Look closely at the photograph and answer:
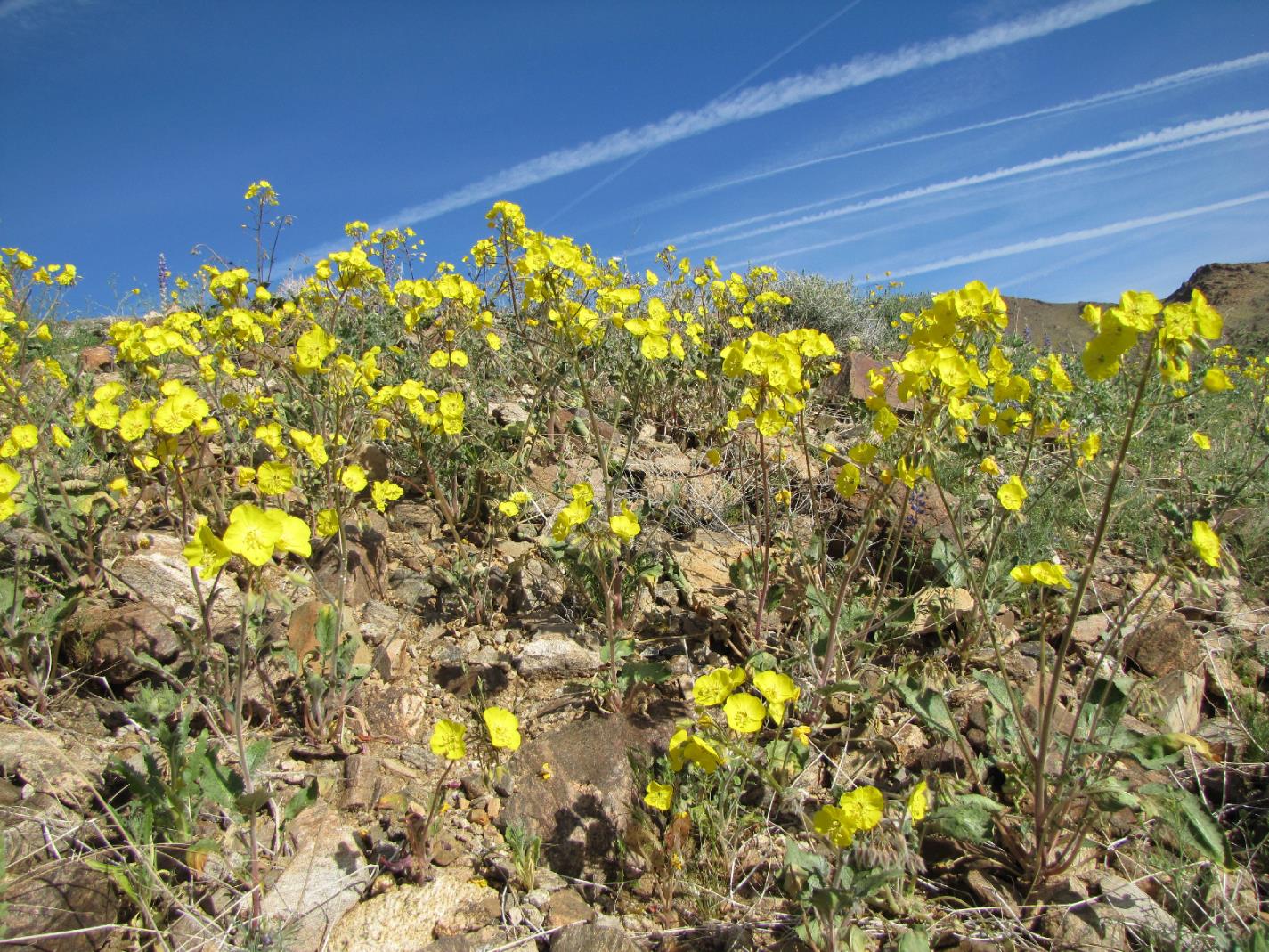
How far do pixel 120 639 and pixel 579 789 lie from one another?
2032 millimetres

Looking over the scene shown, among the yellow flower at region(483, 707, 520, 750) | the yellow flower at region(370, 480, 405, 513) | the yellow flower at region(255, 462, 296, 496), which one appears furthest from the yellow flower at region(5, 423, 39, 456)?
the yellow flower at region(483, 707, 520, 750)

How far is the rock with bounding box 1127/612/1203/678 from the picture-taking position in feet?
10.1

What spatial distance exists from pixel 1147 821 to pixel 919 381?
1.67 meters

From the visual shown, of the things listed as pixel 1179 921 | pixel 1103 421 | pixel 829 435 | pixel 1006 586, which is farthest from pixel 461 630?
pixel 1103 421

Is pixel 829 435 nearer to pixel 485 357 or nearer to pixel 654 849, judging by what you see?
pixel 485 357

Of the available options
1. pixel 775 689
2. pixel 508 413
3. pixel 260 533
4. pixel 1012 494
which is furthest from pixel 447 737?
pixel 508 413

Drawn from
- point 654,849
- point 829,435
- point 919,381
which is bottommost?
point 654,849

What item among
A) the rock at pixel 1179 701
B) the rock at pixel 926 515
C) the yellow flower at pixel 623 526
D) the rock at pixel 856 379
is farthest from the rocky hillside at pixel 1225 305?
the yellow flower at pixel 623 526

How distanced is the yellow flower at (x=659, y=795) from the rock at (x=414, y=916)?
1.90ft

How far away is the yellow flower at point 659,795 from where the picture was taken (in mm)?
2434

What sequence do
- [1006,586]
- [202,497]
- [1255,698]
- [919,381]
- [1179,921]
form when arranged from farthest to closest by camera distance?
[202,497] → [1006,586] → [1255,698] → [919,381] → [1179,921]

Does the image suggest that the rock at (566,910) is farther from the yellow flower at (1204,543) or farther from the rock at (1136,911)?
the yellow flower at (1204,543)

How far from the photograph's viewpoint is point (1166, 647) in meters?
3.10

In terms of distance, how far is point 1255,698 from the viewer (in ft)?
9.84
